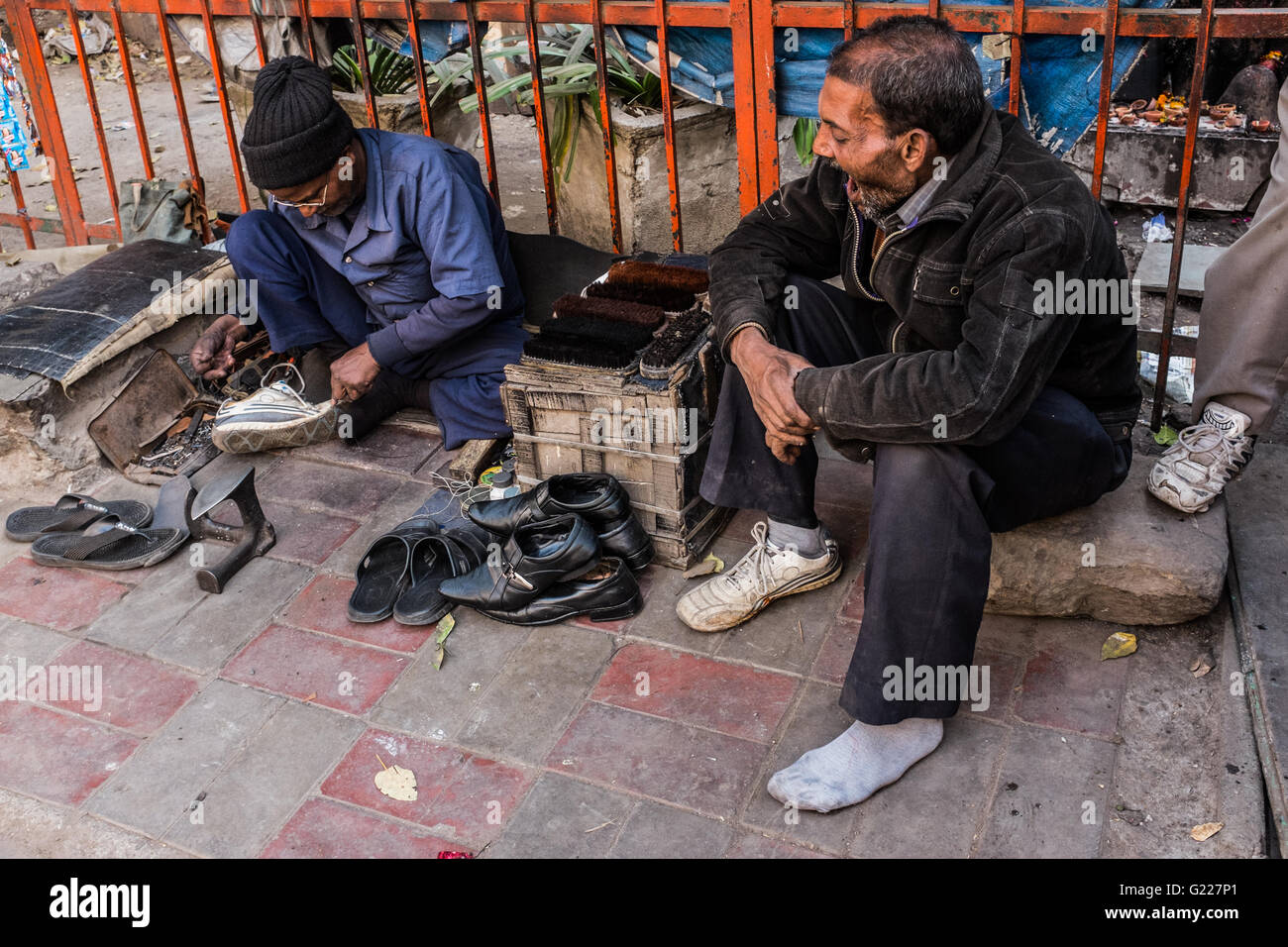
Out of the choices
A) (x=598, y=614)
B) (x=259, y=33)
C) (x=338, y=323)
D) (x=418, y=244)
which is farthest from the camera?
(x=259, y=33)

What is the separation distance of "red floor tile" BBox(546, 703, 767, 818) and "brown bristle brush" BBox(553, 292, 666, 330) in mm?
1146

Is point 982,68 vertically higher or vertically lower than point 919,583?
higher

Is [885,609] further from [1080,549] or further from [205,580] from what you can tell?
[205,580]

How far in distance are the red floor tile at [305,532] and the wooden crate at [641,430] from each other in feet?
2.14

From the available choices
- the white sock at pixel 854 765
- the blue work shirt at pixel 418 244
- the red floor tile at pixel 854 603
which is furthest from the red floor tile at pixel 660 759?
the blue work shirt at pixel 418 244

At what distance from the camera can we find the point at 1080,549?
2729 millimetres

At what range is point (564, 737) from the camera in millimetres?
2654

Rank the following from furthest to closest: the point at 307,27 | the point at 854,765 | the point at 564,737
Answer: the point at 307,27 → the point at 564,737 → the point at 854,765

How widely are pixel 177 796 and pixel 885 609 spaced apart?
1.65 m

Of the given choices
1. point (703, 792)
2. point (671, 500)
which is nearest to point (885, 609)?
point (703, 792)

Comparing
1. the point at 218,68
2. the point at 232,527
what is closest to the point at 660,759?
the point at 232,527

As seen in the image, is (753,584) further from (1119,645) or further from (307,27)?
(307,27)

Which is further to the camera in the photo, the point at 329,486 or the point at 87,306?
the point at 87,306

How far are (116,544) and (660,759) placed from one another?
1922mm
